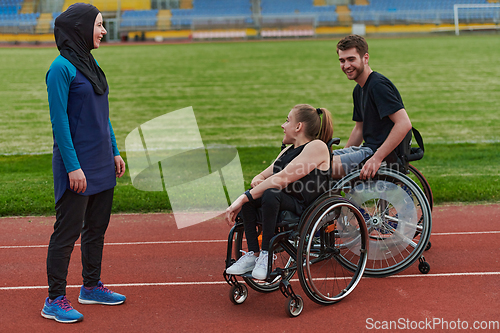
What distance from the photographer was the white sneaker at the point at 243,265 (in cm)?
325

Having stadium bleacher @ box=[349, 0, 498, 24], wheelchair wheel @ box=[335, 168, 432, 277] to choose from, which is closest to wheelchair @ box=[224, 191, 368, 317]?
wheelchair wheel @ box=[335, 168, 432, 277]

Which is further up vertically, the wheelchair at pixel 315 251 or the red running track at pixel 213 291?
the wheelchair at pixel 315 251

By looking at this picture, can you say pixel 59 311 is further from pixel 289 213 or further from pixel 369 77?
pixel 369 77

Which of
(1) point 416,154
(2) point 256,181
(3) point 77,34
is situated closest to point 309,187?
(2) point 256,181

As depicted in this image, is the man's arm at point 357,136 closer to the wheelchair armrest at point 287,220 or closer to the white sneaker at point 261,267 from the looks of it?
the wheelchair armrest at point 287,220

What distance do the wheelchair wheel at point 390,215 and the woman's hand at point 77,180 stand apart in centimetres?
180

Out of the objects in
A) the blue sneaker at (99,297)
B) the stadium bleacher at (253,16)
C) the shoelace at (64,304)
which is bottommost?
the blue sneaker at (99,297)

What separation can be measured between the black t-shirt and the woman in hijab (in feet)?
6.47

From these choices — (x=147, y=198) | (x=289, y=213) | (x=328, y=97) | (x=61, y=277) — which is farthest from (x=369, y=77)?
(x=328, y=97)

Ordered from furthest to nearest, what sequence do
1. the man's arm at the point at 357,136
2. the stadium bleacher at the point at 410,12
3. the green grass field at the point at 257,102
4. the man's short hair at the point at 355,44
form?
the stadium bleacher at the point at 410,12 → the green grass field at the point at 257,102 → the man's arm at the point at 357,136 → the man's short hair at the point at 355,44

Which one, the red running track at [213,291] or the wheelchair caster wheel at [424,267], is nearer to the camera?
the red running track at [213,291]

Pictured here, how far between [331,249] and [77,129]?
1839 mm

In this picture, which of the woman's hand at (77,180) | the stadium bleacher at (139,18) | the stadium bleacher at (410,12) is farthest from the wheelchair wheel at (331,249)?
the stadium bleacher at (139,18)

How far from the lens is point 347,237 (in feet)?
13.0
